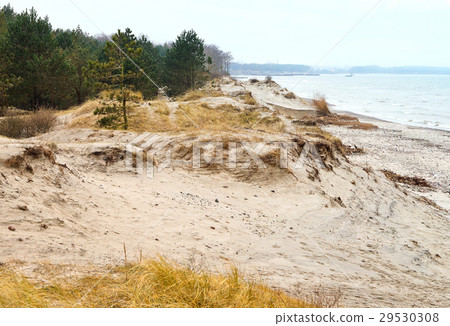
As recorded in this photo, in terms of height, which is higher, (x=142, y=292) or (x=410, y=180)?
(x=142, y=292)

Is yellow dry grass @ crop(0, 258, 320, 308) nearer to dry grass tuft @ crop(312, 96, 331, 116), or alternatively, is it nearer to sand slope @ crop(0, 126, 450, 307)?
sand slope @ crop(0, 126, 450, 307)

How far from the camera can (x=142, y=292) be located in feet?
9.37

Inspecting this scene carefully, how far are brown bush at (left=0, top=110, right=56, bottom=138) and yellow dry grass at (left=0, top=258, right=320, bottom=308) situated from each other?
1017 centimetres

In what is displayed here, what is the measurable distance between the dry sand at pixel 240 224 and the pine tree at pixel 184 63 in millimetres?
18428

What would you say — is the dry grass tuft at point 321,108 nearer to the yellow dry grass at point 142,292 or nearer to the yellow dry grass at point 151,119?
the yellow dry grass at point 151,119

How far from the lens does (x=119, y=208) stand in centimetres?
547

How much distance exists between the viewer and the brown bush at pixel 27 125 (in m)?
11.8

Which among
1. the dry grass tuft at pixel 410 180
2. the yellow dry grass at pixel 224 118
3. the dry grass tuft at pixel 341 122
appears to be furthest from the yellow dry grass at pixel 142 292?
the dry grass tuft at pixel 341 122

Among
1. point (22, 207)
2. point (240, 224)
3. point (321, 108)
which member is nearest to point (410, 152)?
point (321, 108)

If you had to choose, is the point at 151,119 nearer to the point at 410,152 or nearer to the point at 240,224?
the point at 240,224

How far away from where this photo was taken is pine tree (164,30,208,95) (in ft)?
89.9

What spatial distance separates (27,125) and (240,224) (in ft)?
31.2

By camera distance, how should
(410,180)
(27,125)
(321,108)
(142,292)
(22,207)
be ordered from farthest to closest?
(321,108)
(410,180)
(27,125)
(22,207)
(142,292)

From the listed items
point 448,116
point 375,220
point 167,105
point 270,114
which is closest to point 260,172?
point 375,220
